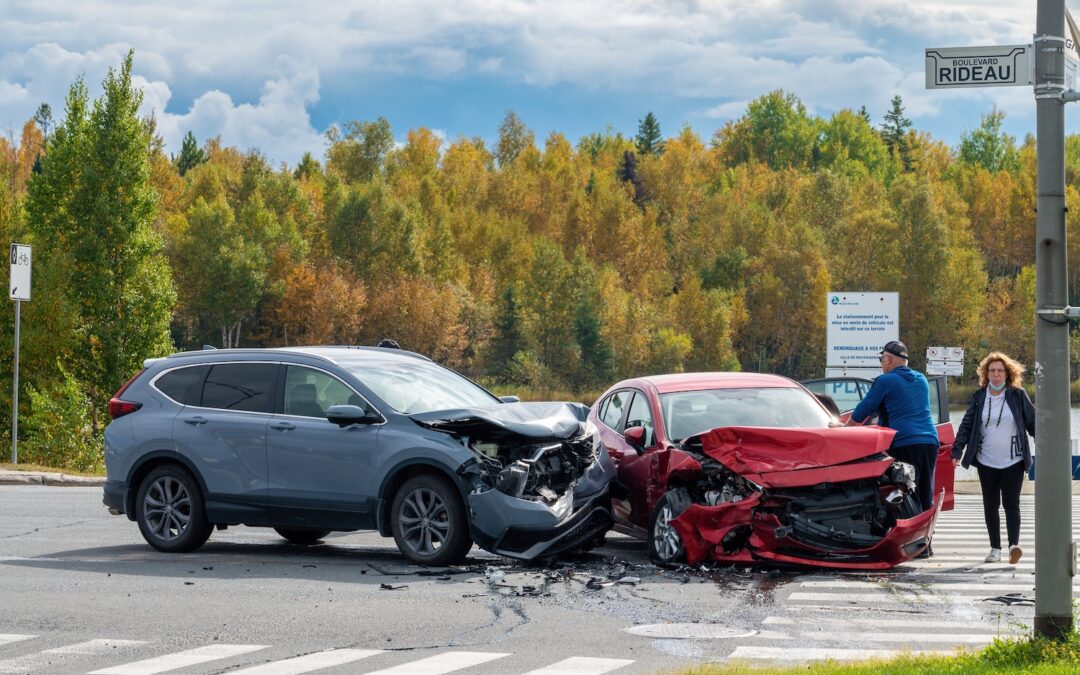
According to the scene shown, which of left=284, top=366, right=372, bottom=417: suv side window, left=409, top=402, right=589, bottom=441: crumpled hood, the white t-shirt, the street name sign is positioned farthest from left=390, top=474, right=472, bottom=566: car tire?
the street name sign

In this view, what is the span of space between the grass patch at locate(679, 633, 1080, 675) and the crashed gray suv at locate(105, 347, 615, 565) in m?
4.37

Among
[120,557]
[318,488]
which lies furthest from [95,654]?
[120,557]

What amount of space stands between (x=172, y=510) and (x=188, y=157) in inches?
5613

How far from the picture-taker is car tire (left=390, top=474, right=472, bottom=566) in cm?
1152

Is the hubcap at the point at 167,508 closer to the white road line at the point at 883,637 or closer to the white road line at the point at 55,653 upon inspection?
the white road line at the point at 55,653

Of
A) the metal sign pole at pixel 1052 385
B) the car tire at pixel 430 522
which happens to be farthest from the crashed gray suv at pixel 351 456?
the metal sign pole at pixel 1052 385

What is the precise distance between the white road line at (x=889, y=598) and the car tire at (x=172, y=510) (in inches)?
223

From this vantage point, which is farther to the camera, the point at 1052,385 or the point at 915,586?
the point at 915,586

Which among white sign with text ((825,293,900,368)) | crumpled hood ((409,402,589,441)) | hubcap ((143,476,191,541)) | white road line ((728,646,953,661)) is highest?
white sign with text ((825,293,900,368))

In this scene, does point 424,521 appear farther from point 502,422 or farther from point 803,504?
point 803,504

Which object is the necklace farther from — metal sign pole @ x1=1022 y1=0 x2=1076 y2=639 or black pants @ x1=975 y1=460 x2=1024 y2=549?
metal sign pole @ x1=1022 y1=0 x2=1076 y2=639

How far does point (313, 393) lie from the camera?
1247 cm

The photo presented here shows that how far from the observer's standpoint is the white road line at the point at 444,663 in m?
7.45

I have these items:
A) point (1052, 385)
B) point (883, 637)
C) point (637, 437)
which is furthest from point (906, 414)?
point (1052, 385)
